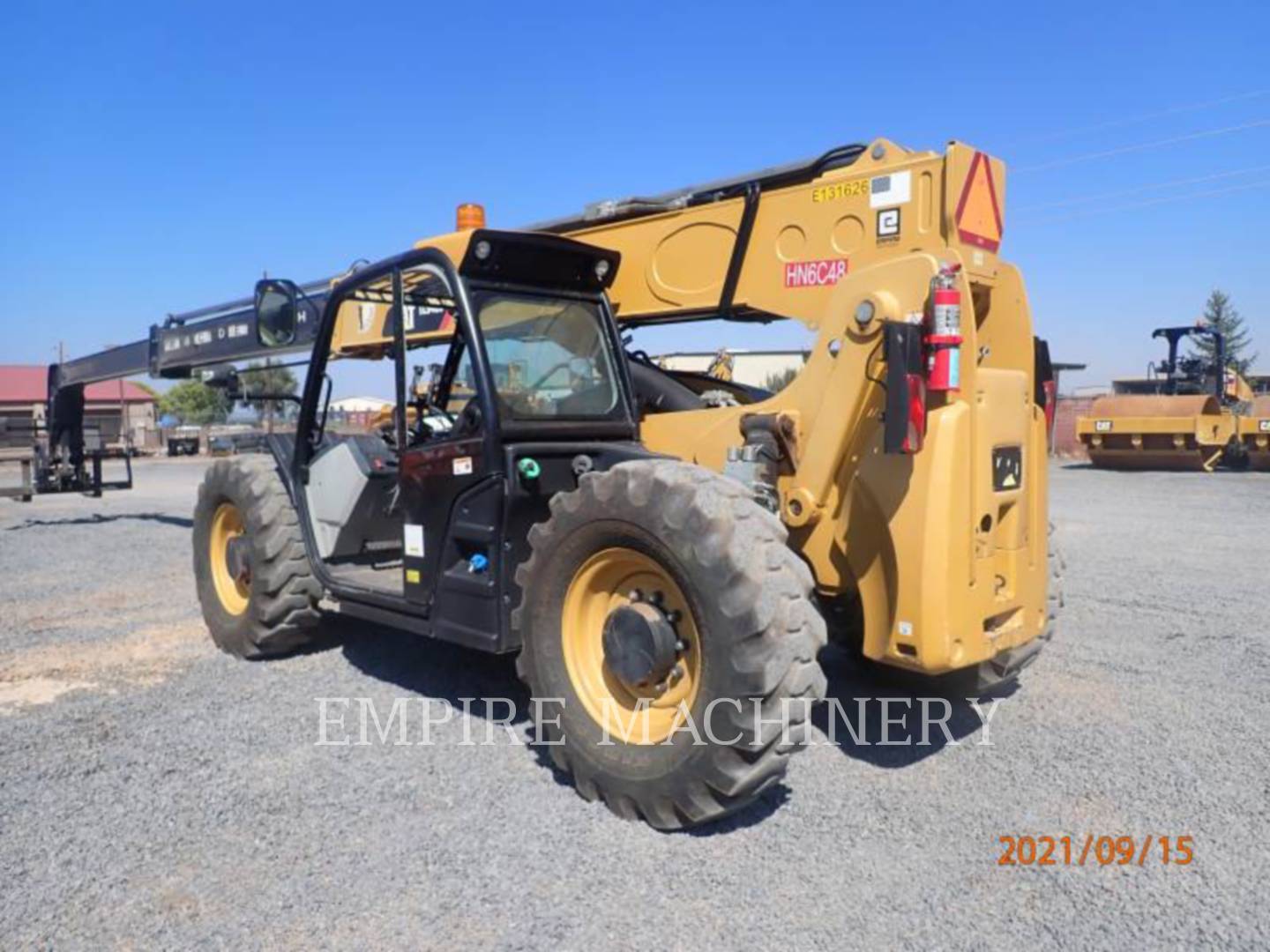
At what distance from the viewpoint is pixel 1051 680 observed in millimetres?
5270

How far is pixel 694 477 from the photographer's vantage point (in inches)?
137

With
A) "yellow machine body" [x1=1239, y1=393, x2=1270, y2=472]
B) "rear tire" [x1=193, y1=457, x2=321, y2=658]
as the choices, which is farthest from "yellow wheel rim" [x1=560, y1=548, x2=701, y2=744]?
"yellow machine body" [x1=1239, y1=393, x2=1270, y2=472]

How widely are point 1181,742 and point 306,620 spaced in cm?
471

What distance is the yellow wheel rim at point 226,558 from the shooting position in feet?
20.0

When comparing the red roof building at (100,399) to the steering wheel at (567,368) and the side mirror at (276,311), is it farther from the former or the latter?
→ the steering wheel at (567,368)

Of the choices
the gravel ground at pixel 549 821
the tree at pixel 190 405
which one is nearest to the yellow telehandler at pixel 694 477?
the gravel ground at pixel 549 821

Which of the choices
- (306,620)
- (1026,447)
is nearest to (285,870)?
(306,620)

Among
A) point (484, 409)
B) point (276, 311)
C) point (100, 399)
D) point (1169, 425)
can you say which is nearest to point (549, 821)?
point (484, 409)

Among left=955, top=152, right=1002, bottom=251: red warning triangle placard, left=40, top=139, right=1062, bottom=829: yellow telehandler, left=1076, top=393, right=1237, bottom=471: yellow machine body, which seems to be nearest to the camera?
left=40, top=139, right=1062, bottom=829: yellow telehandler

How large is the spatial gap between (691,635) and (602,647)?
16.7 inches

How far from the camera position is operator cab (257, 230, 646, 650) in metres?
4.26

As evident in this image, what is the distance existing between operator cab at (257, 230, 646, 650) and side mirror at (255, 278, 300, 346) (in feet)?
5.32

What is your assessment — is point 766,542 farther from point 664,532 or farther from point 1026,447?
point 1026,447

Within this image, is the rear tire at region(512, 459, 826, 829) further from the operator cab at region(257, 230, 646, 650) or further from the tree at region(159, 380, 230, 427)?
the tree at region(159, 380, 230, 427)
